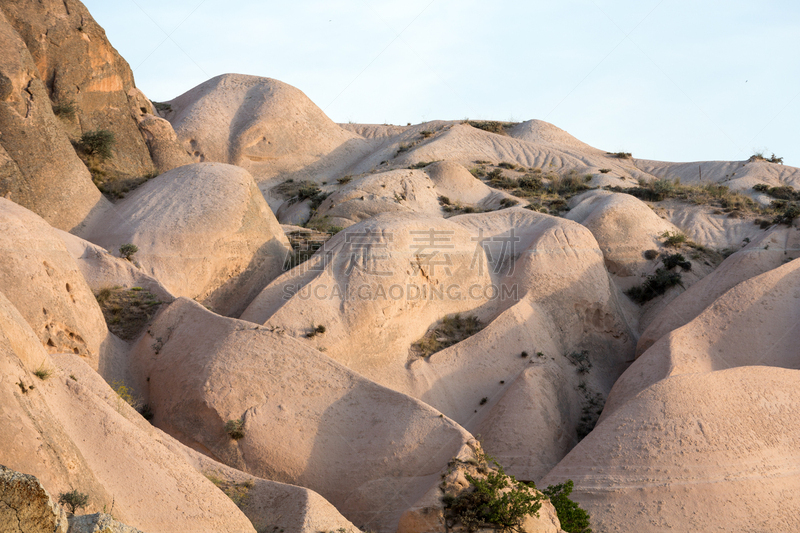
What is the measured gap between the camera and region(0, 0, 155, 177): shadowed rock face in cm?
1848

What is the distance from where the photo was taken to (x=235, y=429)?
11508 mm

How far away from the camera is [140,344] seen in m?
13.2

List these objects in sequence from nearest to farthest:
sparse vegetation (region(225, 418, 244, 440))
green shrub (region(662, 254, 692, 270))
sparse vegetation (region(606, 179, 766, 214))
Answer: sparse vegetation (region(225, 418, 244, 440)) < green shrub (region(662, 254, 692, 270)) < sparse vegetation (region(606, 179, 766, 214))

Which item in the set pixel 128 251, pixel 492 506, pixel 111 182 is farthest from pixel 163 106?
pixel 492 506

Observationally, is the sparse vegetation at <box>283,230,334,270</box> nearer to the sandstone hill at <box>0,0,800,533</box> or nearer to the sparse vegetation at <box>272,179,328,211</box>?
the sandstone hill at <box>0,0,800,533</box>

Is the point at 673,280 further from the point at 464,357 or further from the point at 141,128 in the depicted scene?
the point at 141,128

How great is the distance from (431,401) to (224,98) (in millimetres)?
24203

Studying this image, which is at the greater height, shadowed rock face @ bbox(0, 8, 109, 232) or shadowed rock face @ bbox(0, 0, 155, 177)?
shadowed rock face @ bbox(0, 0, 155, 177)

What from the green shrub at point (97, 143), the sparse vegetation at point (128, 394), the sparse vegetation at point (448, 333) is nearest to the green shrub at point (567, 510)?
the sparse vegetation at point (448, 333)

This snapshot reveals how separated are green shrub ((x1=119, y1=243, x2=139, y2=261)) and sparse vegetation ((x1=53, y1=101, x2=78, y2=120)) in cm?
520

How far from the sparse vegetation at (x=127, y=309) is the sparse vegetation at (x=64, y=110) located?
6.90 m

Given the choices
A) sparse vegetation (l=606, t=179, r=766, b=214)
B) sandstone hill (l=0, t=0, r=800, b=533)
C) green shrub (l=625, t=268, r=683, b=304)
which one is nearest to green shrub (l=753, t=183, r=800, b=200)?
sparse vegetation (l=606, t=179, r=766, b=214)

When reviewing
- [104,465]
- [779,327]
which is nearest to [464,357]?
[779,327]

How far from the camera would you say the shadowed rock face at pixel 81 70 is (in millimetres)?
18484
